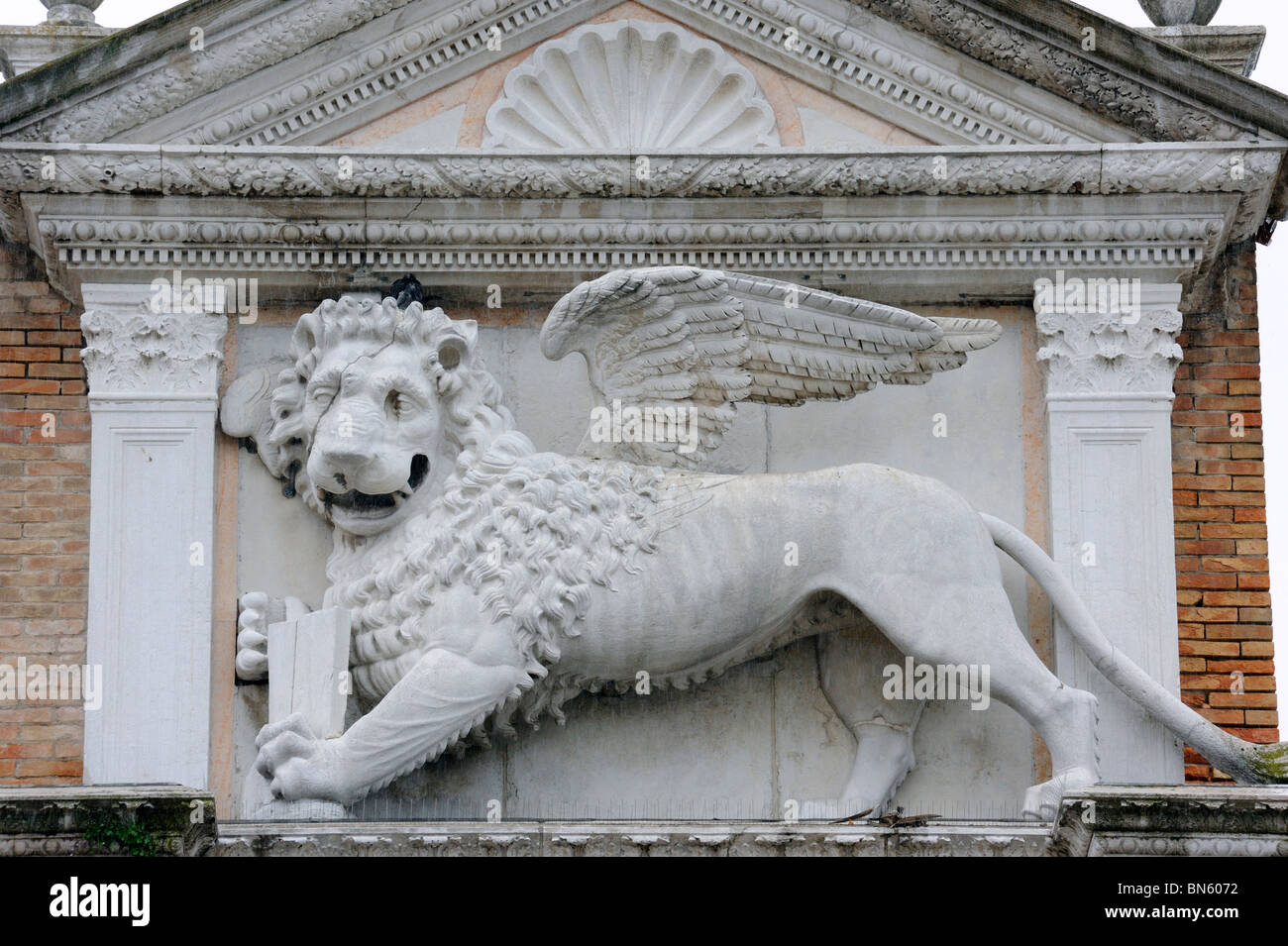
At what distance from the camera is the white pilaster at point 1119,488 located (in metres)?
11.3

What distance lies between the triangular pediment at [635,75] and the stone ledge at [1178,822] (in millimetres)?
3067

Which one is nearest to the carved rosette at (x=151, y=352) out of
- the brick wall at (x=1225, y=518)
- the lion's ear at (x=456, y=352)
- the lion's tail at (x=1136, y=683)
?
the lion's ear at (x=456, y=352)

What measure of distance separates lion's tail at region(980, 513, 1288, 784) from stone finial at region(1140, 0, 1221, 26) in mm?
2349

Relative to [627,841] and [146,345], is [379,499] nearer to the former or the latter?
[146,345]

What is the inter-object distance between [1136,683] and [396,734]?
8.76 ft

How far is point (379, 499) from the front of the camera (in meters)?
11.3

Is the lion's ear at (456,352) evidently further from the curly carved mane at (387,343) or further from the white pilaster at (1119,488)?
the white pilaster at (1119,488)

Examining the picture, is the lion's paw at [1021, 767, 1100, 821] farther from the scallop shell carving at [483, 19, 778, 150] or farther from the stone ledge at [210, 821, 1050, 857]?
the scallop shell carving at [483, 19, 778, 150]

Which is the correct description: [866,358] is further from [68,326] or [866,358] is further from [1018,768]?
[68,326]

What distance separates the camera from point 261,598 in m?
11.4

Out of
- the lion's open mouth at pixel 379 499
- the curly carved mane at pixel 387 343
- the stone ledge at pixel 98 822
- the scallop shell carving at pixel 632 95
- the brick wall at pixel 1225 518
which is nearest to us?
the stone ledge at pixel 98 822
